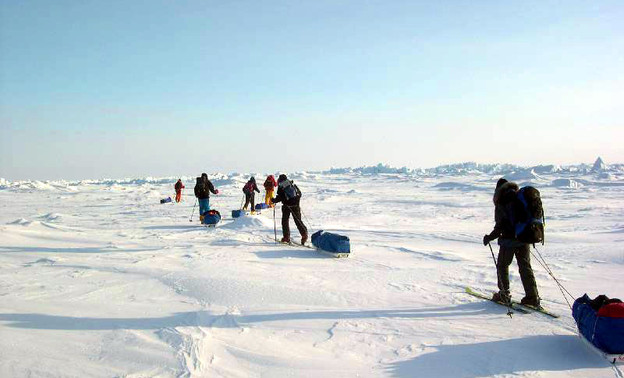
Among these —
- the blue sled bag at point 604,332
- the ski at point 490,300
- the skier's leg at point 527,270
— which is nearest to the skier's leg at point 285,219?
the ski at point 490,300

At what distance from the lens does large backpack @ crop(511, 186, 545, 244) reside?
14.7ft

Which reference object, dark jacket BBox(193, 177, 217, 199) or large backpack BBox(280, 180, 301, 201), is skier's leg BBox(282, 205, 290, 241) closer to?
large backpack BBox(280, 180, 301, 201)

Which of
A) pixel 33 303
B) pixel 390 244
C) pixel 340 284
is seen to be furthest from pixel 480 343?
pixel 390 244

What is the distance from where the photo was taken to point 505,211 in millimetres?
4707

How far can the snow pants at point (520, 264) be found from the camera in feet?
15.2

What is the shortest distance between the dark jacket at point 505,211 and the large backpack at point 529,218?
0.11 metres

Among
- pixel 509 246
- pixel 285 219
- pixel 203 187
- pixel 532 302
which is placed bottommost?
pixel 532 302

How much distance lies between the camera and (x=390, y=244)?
9.88m

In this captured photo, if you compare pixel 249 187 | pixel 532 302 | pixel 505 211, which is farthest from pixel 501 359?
pixel 249 187

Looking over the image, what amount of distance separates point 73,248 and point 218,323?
5917 mm

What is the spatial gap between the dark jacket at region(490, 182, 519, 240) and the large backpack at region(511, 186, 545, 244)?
106 mm

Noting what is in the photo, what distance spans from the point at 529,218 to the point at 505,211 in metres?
0.29

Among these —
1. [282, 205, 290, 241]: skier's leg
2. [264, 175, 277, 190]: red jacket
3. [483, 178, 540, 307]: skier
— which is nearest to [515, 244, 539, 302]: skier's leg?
[483, 178, 540, 307]: skier

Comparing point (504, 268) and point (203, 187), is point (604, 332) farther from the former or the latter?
point (203, 187)
